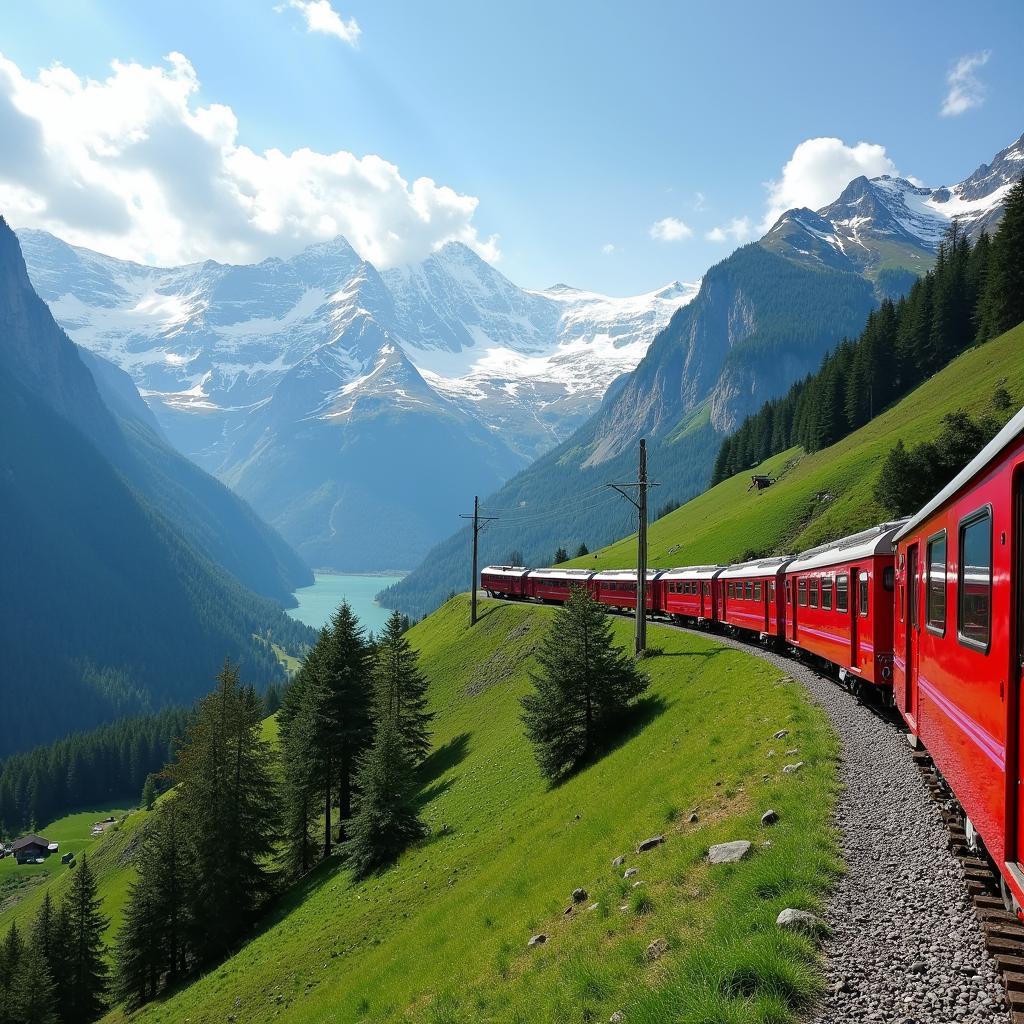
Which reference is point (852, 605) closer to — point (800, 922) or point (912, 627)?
point (912, 627)

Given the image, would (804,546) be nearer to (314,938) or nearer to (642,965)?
(314,938)

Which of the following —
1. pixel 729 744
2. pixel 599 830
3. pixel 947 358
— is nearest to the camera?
pixel 599 830

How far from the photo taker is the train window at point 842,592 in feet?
69.3

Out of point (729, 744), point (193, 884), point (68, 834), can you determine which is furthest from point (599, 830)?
point (68, 834)

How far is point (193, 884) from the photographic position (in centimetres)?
3703

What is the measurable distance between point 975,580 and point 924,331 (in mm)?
102545

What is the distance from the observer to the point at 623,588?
57.6m

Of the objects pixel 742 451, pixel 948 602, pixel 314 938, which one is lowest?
pixel 314 938

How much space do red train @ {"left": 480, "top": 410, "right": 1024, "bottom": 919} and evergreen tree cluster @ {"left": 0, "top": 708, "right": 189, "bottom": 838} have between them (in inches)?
5672

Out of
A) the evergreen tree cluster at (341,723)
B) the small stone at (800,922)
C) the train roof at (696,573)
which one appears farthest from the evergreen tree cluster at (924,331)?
the small stone at (800,922)

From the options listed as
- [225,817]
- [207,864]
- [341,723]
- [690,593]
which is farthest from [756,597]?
[207,864]

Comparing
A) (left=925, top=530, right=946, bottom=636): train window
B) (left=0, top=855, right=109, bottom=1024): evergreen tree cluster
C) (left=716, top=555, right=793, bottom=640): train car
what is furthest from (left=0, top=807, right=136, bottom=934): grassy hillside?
(left=925, top=530, right=946, bottom=636): train window

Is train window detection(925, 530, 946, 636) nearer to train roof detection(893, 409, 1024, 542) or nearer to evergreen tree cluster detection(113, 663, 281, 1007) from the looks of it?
train roof detection(893, 409, 1024, 542)

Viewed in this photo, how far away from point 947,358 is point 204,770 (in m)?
94.9
